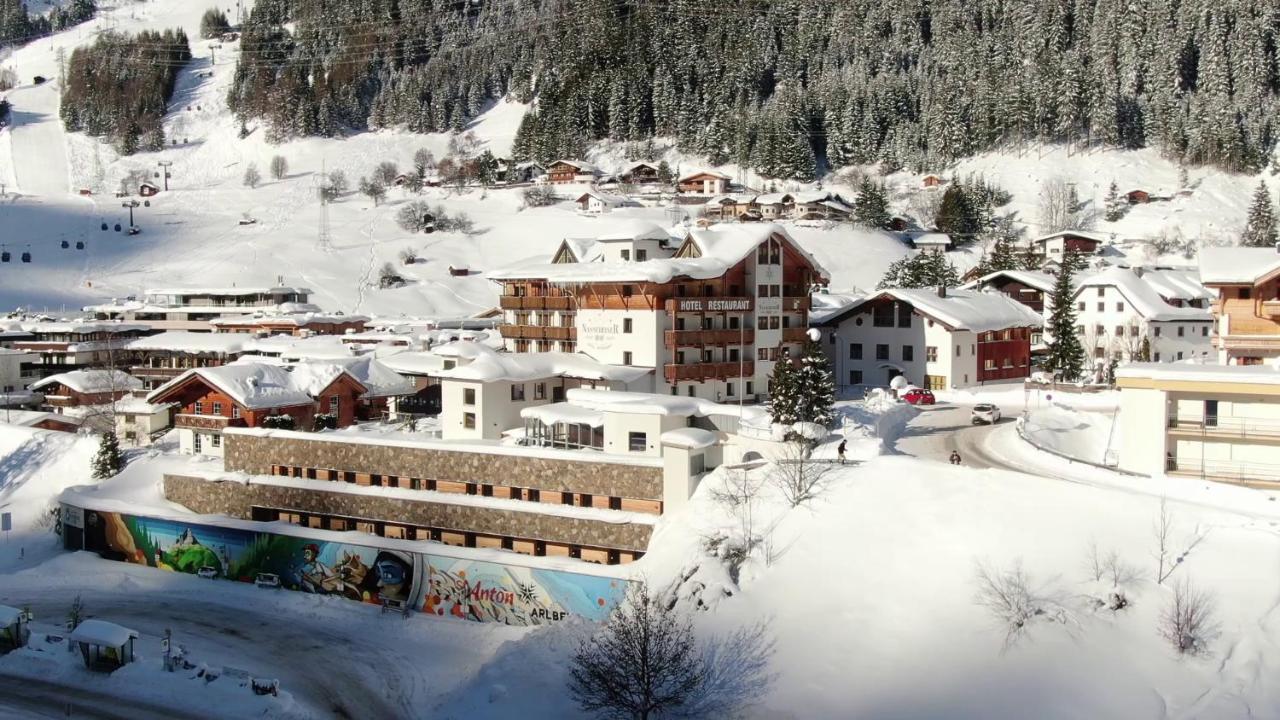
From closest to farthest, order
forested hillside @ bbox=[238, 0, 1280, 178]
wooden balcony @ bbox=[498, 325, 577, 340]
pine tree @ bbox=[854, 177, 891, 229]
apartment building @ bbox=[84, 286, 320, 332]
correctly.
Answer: wooden balcony @ bbox=[498, 325, 577, 340] < apartment building @ bbox=[84, 286, 320, 332] < pine tree @ bbox=[854, 177, 891, 229] < forested hillside @ bbox=[238, 0, 1280, 178]

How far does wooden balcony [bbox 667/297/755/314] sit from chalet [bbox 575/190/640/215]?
7338 centimetres

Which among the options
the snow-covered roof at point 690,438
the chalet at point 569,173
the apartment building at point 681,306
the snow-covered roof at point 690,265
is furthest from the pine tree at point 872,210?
the snow-covered roof at point 690,438

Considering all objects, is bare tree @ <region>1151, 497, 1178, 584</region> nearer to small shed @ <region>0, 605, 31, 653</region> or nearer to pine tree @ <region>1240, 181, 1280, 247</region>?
small shed @ <region>0, 605, 31, 653</region>

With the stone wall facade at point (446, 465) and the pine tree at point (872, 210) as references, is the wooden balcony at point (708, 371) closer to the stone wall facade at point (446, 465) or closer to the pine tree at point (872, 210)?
the stone wall facade at point (446, 465)

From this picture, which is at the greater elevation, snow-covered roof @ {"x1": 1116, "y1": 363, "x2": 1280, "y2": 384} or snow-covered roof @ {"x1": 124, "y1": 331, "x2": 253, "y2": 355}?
snow-covered roof @ {"x1": 124, "y1": 331, "x2": 253, "y2": 355}

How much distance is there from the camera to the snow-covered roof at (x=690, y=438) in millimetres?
35719

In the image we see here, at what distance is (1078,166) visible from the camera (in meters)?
126

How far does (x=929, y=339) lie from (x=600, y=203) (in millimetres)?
71722

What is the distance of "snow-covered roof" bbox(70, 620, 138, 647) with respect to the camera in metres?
28.5

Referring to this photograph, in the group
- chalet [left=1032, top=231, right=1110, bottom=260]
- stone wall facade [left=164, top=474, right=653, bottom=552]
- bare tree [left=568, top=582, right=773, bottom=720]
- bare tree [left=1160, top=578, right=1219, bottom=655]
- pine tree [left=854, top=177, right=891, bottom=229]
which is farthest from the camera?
pine tree [left=854, top=177, right=891, bottom=229]

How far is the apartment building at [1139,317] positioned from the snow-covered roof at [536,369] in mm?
35733

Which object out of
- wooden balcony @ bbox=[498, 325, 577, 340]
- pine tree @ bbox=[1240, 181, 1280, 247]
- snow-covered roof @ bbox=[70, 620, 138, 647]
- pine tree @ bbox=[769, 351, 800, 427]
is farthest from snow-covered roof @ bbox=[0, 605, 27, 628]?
pine tree @ bbox=[1240, 181, 1280, 247]

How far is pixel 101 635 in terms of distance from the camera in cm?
2859

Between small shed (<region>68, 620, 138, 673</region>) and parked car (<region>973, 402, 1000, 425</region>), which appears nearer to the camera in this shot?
small shed (<region>68, 620, 138, 673</region>)
